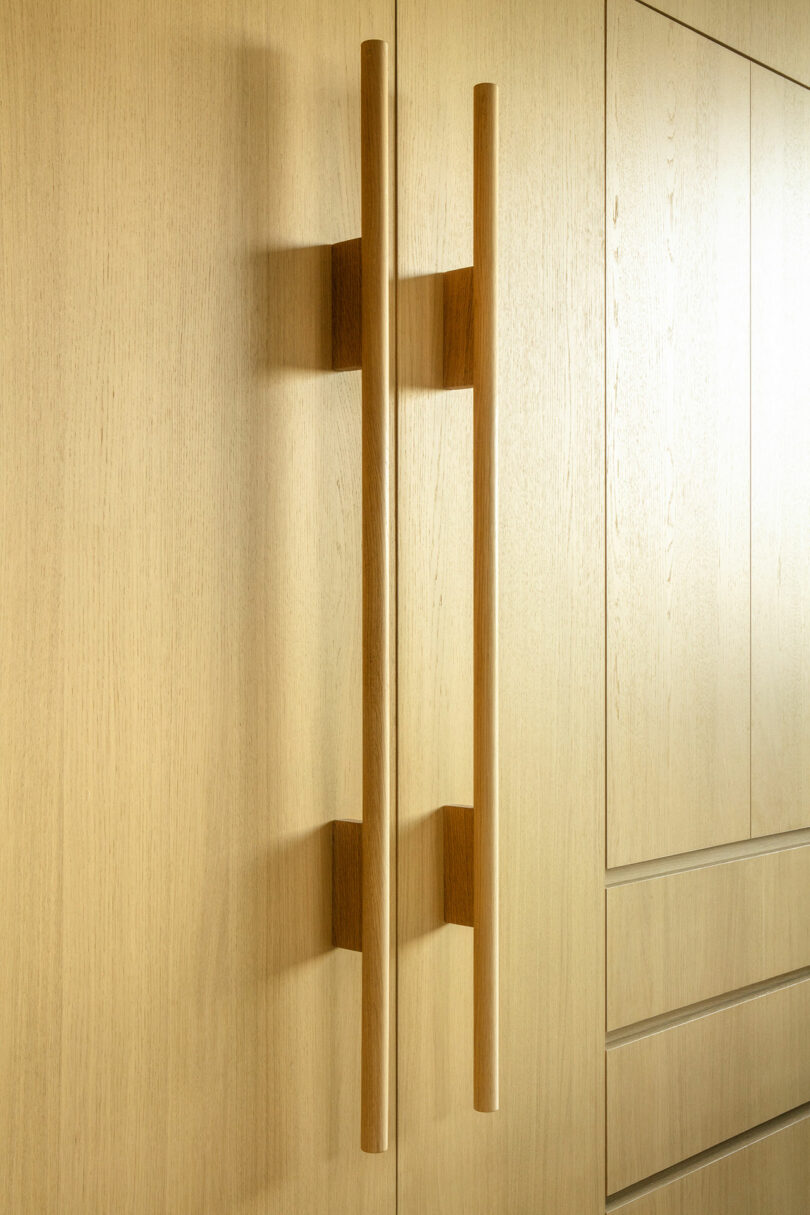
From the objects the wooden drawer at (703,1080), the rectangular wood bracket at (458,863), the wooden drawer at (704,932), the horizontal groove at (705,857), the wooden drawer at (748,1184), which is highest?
the rectangular wood bracket at (458,863)

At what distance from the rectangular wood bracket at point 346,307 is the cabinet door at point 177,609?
0.02 m

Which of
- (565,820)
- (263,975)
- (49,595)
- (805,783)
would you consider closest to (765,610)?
(805,783)

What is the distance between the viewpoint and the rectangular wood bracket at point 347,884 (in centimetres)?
95

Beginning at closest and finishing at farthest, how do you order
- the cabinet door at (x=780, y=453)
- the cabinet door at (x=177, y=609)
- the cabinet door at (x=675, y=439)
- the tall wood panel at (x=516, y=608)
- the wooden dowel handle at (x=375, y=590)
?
the cabinet door at (x=177, y=609) → the wooden dowel handle at (x=375, y=590) → the tall wood panel at (x=516, y=608) → the cabinet door at (x=675, y=439) → the cabinet door at (x=780, y=453)

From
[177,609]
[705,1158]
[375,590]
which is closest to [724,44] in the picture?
[375,590]

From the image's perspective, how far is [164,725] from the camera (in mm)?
856

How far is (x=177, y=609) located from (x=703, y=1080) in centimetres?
88

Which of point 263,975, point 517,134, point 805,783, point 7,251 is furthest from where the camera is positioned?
point 805,783

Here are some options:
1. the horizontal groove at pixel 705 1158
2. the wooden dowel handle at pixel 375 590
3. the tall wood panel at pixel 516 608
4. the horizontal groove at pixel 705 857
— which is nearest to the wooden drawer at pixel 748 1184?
the horizontal groove at pixel 705 1158

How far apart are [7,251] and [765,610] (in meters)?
0.97

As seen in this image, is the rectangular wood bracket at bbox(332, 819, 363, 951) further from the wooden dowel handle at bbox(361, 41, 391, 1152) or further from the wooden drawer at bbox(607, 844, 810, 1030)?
the wooden drawer at bbox(607, 844, 810, 1030)

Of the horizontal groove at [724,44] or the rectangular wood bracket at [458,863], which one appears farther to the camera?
the horizontal groove at [724,44]

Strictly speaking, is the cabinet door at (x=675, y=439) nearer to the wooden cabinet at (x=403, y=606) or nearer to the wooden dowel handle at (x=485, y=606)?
the wooden cabinet at (x=403, y=606)

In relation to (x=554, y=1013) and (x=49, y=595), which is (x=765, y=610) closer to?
(x=554, y=1013)
